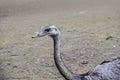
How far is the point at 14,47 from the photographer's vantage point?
809 centimetres

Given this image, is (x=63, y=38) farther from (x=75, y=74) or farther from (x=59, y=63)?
(x=59, y=63)

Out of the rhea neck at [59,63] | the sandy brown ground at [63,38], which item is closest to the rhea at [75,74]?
the rhea neck at [59,63]

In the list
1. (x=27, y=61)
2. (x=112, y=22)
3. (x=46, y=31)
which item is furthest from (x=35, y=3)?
(x=46, y=31)

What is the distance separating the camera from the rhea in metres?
4.50

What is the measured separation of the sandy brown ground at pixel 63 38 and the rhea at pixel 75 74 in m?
1.34

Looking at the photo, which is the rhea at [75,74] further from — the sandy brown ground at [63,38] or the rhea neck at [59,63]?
the sandy brown ground at [63,38]

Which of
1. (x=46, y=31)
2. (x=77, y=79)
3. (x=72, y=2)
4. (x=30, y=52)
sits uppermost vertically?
(x=46, y=31)

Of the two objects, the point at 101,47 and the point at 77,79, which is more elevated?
the point at 77,79

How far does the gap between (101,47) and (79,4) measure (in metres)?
7.44

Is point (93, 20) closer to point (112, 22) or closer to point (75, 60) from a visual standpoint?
point (112, 22)

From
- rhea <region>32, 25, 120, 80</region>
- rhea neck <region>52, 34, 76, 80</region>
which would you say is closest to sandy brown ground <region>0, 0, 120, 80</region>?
rhea <region>32, 25, 120, 80</region>

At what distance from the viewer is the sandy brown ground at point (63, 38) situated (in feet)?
21.5

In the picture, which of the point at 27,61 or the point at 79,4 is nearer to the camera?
the point at 27,61

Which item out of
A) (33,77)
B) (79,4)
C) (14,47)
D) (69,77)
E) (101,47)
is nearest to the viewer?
(69,77)
